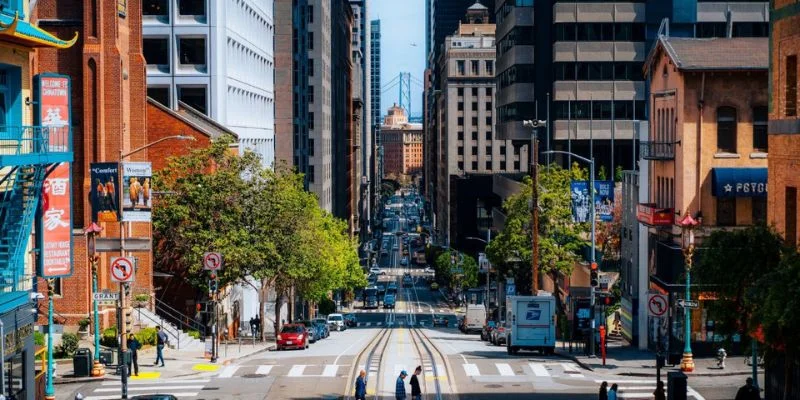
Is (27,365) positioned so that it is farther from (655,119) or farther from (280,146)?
(280,146)

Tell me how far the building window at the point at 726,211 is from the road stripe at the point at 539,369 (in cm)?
1015

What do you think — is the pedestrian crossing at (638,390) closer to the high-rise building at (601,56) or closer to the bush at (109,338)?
the bush at (109,338)

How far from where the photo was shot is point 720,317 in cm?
3250

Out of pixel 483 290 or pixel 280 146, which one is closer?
pixel 280 146

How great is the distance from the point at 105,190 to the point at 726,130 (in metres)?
25.8

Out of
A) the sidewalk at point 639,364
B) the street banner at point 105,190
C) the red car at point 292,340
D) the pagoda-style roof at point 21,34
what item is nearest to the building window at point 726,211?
the sidewalk at point 639,364

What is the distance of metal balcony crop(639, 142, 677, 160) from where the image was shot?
55.8 metres

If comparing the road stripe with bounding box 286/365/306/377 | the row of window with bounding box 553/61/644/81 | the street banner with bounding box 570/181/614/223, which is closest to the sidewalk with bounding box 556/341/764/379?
the street banner with bounding box 570/181/614/223

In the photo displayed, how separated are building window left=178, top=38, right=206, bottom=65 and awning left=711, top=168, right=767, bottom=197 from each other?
129 feet

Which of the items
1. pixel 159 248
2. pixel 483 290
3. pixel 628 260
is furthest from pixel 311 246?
pixel 483 290

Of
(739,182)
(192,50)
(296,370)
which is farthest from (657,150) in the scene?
(192,50)

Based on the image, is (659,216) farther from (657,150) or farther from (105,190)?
(105,190)

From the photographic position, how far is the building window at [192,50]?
8175 centimetres

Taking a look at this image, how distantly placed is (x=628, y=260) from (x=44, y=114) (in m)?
40.3
